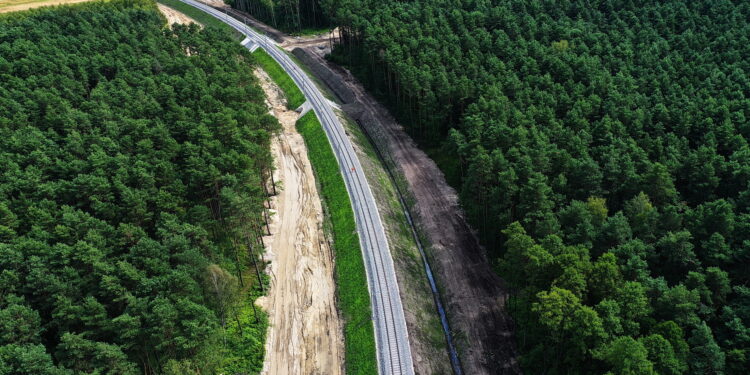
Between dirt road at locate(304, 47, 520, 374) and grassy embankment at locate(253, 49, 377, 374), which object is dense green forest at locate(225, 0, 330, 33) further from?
dirt road at locate(304, 47, 520, 374)

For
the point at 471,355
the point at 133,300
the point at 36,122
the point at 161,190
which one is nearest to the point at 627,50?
the point at 471,355

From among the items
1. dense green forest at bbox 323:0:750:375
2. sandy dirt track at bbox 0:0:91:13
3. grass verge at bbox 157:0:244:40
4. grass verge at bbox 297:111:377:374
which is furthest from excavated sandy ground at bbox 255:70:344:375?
sandy dirt track at bbox 0:0:91:13

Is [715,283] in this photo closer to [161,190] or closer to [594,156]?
[594,156]

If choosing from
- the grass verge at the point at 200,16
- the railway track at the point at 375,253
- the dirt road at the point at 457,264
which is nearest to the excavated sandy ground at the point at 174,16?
the grass verge at the point at 200,16

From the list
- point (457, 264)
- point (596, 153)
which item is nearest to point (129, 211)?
point (457, 264)

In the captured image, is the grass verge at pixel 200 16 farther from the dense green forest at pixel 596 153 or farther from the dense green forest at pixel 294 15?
the dense green forest at pixel 596 153

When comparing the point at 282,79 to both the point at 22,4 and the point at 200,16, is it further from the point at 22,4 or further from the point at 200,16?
the point at 22,4

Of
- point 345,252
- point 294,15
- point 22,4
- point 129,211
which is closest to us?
point 129,211

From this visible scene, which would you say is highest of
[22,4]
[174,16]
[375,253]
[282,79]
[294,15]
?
[294,15]
